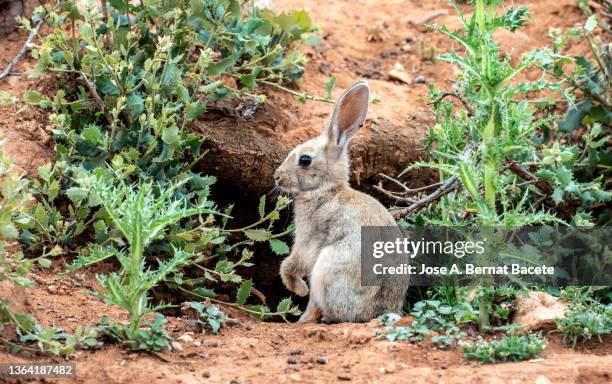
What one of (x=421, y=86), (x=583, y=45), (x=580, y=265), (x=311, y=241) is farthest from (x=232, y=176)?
(x=583, y=45)

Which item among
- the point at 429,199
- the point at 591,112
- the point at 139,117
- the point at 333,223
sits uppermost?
the point at 591,112

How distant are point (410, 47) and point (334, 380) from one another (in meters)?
5.25

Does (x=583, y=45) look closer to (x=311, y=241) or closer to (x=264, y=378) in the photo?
(x=311, y=241)

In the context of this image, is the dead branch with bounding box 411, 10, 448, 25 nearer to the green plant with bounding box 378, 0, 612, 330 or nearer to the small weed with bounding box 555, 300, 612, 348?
the green plant with bounding box 378, 0, 612, 330

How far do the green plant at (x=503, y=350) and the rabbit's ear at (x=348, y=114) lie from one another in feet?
7.50

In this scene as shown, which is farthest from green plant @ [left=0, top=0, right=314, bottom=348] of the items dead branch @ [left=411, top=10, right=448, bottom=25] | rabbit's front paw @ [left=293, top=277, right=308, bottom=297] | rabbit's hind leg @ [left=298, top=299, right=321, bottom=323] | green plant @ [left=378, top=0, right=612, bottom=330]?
dead branch @ [left=411, top=10, right=448, bottom=25]

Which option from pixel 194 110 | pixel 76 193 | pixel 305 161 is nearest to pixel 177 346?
pixel 76 193

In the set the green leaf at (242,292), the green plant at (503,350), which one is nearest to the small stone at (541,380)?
the green plant at (503,350)

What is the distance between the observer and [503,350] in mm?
4789

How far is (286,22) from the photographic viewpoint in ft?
24.3

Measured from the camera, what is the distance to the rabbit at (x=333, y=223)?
20.0 ft

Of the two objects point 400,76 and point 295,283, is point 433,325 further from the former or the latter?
point 400,76

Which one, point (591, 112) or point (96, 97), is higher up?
point (591, 112)

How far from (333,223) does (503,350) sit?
6.28ft
